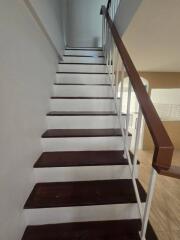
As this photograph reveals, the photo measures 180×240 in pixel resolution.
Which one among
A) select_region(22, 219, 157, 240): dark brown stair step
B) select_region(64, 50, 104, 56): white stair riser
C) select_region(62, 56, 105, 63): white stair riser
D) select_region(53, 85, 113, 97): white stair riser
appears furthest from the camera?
select_region(64, 50, 104, 56): white stair riser

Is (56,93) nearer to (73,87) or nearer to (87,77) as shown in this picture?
(73,87)

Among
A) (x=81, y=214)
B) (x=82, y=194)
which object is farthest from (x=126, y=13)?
(x=81, y=214)

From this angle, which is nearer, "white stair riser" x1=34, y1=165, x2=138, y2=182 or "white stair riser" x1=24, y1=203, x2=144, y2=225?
"white stair riser" x1=24, y1=203, x2=144, y2=225

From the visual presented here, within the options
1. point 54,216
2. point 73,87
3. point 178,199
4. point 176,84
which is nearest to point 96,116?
point 73,87

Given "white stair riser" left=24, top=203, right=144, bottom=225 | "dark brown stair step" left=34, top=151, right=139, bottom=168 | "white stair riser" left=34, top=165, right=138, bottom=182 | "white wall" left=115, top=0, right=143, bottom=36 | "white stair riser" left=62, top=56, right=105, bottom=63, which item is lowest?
"white stair riser" left=24, top=203, right=144, bottom=225

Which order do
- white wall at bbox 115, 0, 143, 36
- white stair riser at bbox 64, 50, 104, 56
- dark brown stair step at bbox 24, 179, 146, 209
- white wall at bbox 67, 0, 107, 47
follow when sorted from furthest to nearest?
white wall at bbox 67, 0, 107, 47 → white stair riser at bbox 64, 50, 104, 56 → white wall at bbox 115, 0, 143, 36 → dark brown stair step at bbox 24, 179, 146, 209

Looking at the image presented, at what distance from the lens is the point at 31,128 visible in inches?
52.7

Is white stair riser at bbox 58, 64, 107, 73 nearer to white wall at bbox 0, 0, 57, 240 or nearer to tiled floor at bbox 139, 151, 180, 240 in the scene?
white wall at bbox 0, 0, 57, 240

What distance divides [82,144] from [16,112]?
82 centimetres

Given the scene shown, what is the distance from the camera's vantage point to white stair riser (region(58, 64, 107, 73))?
2658 millimetres

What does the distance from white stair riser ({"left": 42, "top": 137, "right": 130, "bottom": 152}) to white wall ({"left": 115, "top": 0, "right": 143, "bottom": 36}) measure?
4.18 ft

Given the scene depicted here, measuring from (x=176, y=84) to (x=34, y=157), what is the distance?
157 inches

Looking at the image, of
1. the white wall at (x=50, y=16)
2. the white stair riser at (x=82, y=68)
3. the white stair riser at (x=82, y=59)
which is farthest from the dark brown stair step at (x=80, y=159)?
the white stair riser at (x=82, y=59)

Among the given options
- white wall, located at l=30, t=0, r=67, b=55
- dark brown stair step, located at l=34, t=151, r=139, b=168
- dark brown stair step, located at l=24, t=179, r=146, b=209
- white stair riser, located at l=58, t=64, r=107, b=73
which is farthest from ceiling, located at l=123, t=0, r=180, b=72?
dark brown stair step, located at l=24, t=179, r=146, b=209
